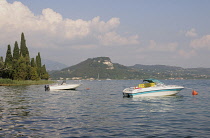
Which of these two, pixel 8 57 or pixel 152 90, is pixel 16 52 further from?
pixel 152 90

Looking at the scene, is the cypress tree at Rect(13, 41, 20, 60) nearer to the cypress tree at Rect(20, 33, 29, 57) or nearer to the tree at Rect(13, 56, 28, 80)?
the tree at Rect(13, 56, 28, 80)

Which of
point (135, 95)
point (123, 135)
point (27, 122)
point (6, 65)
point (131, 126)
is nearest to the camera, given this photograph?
point (123, 135)

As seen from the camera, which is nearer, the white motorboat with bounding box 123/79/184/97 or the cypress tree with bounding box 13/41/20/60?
the white motorboat with bounding box 123/79/184/97

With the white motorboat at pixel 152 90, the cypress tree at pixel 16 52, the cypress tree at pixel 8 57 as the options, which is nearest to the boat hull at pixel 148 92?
the white motorboat at pixel 152 90

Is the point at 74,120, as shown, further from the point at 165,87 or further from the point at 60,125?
the point at 165,87

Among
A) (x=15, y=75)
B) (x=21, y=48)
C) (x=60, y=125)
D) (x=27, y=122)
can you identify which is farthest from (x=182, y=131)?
(x=21, y=48)

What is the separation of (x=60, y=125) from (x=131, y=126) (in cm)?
471

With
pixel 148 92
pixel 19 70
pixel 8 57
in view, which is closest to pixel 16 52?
pixel 8 57

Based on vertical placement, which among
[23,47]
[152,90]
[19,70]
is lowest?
[152,90]

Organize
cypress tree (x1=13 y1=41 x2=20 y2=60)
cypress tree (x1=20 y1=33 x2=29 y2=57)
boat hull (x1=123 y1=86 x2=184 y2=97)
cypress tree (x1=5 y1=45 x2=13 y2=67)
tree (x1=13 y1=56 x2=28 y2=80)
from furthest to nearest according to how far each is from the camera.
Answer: cypress tree (x1=20 y1=33 x2=29 y2=57) < cypress tree (x1=13 y1=41 x2=20 y2=60) < cypress tree (x1=5 y1=45 x2=13 y2=67) < tree (x1=13 y1=56 x2=28 y2=80) < boat hull (x1=123 y1=86 x2=184 y2=97)

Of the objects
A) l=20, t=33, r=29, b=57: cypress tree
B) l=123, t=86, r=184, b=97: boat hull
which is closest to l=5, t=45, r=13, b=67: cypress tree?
l=20, t=33, r=29, b=57: cypress tree

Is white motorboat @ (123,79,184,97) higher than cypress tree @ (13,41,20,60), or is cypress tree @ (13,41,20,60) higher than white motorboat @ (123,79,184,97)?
cypress tree @ (13,41,20,60)

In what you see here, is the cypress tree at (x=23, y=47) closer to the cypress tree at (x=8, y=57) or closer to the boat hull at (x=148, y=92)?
the cypress tree at (x=8, y=57)

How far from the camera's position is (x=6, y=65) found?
93.4 meters
